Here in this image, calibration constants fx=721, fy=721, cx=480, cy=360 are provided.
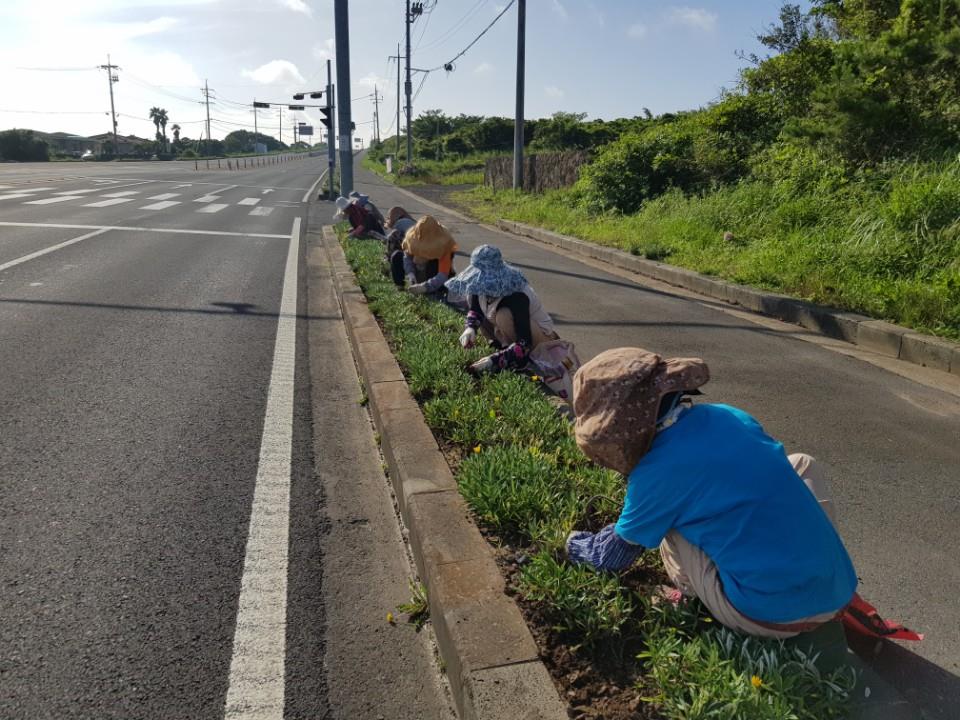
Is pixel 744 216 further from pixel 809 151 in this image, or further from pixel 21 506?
pixel 21 506

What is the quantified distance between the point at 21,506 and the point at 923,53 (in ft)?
38.2

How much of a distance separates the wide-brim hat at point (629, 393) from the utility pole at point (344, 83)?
1269cm

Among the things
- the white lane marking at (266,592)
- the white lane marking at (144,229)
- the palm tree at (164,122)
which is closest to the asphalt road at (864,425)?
the white lane marking at (266,592)

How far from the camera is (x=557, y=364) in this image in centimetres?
445

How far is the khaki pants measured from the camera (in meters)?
2.08

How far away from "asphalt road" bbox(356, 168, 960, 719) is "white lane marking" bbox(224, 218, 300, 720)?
6.32 ft

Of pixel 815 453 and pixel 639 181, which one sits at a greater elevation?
pixel 639 181

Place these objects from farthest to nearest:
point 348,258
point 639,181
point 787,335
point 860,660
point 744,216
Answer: point 639,181, point 744,216, point 348,258, point 787,335, point 860,660

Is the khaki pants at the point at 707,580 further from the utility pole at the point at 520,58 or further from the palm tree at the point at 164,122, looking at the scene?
the palm tree at the point at 164,122

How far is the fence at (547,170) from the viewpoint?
18797mm

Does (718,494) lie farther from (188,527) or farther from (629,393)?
(188,527)

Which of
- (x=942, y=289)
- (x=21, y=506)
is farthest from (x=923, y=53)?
(x=21, y=506)

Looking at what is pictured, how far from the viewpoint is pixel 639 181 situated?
1457 centimetres

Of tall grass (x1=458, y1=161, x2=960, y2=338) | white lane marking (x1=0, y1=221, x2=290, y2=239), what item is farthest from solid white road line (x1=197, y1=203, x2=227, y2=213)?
tall grass (x1=458, y1=161, x2=960, y2=338)
